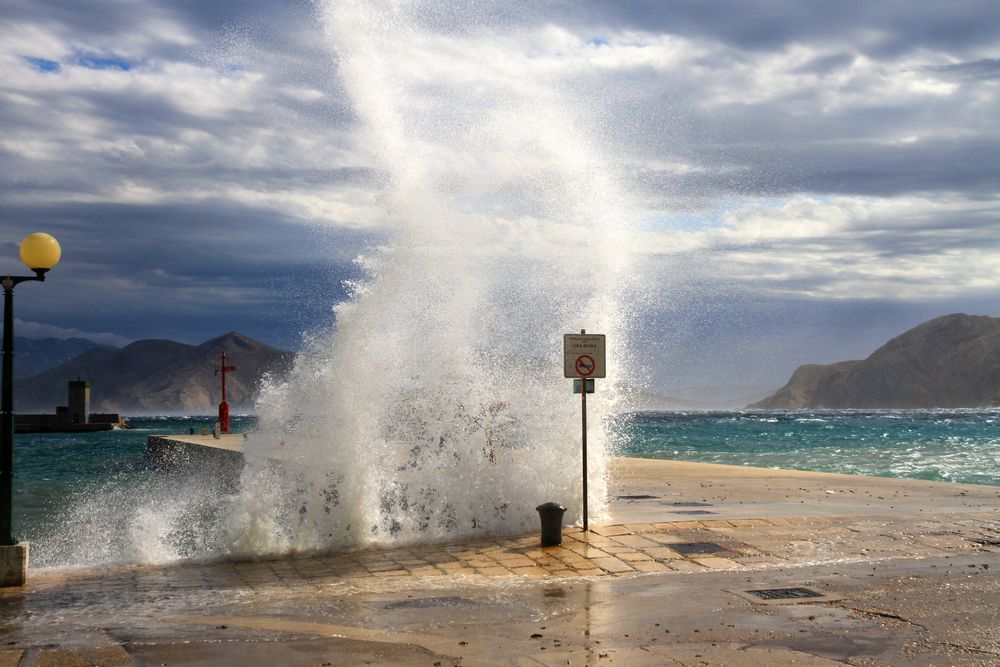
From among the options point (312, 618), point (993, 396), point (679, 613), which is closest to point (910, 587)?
point (679, 613)

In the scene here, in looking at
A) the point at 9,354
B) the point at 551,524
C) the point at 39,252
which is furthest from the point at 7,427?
the point at 551,524

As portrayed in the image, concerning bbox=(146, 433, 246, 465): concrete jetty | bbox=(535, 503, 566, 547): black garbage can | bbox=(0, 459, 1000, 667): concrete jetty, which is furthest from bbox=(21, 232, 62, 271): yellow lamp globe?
bbox=(146, 433, 246, 465): concrete jetty

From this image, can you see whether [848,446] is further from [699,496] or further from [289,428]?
[289,428]

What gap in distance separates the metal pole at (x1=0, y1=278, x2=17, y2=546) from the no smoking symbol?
23.1ft

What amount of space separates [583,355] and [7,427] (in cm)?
719

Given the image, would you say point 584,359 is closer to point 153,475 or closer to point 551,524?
point 551,524

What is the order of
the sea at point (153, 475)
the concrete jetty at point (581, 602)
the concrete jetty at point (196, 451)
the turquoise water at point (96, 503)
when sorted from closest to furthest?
the concrete jetty at point (581, 602) < the turquoise water at point (96, 503) < the sea at point (153, 475) < the concrete jetty at point (196, 451)

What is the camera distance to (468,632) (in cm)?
755

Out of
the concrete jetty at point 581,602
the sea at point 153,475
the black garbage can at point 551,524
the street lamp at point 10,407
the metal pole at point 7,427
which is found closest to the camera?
the concrete jetty at point 581,602

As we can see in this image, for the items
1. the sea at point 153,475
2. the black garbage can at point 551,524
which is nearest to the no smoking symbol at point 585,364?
the black garbage can at point 551,524

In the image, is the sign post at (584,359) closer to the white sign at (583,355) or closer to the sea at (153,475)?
Answer: the white sign at (583,355)

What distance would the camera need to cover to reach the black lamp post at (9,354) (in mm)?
10297

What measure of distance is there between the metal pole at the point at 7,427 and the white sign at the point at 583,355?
6.85 m

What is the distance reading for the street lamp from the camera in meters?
10.1
